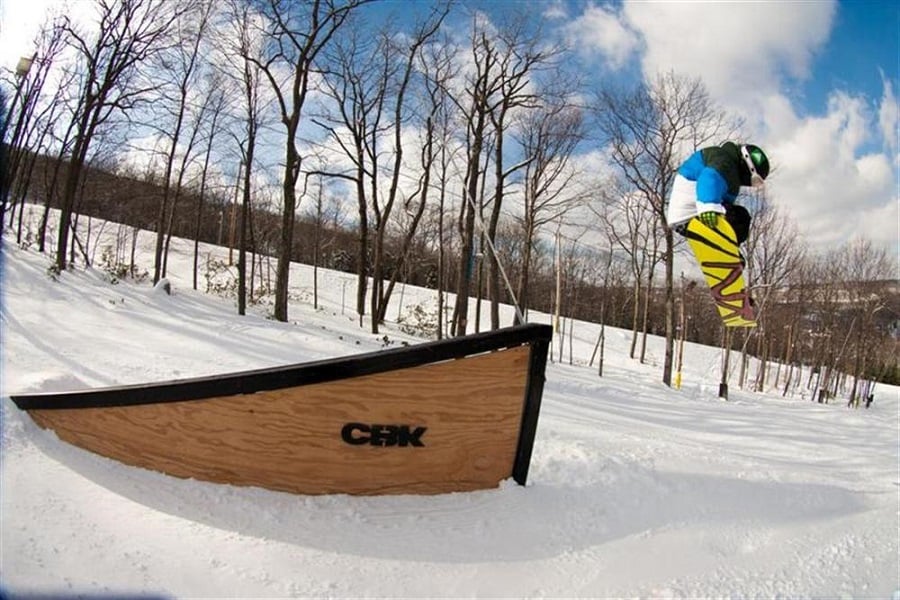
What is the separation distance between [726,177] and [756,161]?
0.69 feet

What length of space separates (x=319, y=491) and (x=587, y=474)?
6.88 ft

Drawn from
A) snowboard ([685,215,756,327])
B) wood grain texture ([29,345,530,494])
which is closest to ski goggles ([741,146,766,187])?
snowboard ([685,215,756,327])

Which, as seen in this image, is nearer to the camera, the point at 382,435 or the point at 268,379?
the point at 268,379

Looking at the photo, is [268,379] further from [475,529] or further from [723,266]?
[723,266]

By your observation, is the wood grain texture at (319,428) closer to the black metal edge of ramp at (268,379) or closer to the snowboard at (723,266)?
the black metal edge of ramp at (268,379)

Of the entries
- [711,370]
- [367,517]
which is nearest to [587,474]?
[367,517]

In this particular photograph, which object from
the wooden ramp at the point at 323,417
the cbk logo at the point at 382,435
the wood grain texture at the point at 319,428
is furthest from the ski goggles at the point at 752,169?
Result: the cbk logo at the point at 382,435

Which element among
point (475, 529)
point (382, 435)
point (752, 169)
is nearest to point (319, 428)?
point (382, 435)

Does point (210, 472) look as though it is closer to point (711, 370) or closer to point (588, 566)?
point (588, 566)

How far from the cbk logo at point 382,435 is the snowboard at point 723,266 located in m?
2.34

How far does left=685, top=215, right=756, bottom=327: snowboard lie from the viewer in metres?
3.49

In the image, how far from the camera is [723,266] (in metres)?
3.92

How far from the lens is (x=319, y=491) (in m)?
3.28

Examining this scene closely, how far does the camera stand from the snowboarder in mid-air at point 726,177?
10.5 feet
